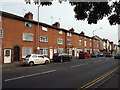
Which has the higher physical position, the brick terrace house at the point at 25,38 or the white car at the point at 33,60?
the brick terrace house at the point at 25,38

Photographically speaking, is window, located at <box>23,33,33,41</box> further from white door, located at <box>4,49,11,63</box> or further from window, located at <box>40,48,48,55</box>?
white door, located at <box>4,49,11,63</box>

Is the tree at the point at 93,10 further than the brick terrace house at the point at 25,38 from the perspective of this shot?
No

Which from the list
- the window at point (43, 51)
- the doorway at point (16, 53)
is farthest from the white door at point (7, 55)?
the window at point (43, 51)

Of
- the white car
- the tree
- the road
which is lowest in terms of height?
the road

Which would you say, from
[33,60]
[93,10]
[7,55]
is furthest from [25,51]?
[93,10]

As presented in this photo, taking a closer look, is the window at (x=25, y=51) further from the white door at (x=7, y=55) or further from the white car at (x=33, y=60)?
the white car at (x=33, y=60)

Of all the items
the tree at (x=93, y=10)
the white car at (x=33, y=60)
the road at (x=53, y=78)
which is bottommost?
the road at (x=53, y=78)

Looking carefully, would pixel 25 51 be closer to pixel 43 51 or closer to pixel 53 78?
pixel 43 51

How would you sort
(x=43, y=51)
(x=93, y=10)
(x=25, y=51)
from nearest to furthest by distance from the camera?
(x=93, y=10) < (x=25, y=51) < (x=43, y=51)

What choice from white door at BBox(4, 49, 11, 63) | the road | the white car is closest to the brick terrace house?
white door at BBox(4, 49, 11, 63)

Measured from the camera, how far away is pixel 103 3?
4547mm

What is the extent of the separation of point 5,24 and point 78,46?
85.8ft

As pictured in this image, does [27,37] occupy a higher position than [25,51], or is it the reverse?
[27,37]

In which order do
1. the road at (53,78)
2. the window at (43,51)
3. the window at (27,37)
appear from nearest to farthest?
the road at (53,78) < the window at (27,37) < the window at (43,51)
